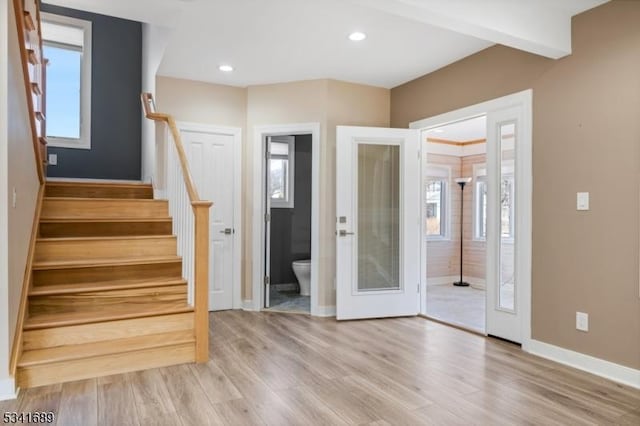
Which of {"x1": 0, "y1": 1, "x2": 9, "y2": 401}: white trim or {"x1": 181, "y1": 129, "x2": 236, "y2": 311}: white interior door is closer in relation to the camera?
{"x1": 0, "y1": 1, "x2": 9, "y2": 401}: white trim

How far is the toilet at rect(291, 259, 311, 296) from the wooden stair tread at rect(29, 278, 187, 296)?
2245mm

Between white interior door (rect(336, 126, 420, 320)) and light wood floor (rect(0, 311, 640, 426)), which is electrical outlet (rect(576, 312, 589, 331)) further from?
white interior door (rect(336, 126, 420, 320))

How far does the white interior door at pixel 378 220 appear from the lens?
418 cm

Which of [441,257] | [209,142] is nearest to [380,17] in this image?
[209,142]

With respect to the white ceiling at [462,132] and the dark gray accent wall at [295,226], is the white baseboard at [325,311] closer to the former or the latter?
the dark gray accent wall at [295,226]

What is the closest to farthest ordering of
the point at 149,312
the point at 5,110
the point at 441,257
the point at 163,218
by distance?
the point at 5,110
the point at 149,312
the point at 163,218
the point at 441,257

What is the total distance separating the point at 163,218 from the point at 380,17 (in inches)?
104

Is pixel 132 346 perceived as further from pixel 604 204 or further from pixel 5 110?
pixel 604 204

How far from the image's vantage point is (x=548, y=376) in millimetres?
2711

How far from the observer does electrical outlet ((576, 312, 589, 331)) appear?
2.82 meters

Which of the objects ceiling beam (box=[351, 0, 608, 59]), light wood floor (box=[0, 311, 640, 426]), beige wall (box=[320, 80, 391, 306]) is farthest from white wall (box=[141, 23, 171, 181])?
light wood floor (box=[0, 311, 640, 426])

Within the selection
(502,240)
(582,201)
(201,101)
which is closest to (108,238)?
(201,101)

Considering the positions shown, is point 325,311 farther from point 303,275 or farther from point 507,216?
point 507,216

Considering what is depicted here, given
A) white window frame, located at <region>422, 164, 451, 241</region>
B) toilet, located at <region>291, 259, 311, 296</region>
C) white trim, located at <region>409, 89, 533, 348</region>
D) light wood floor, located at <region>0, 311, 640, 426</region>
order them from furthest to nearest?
1. white window frame, located at <region>422, 164, 451, 241</region>
2. toilet, located at <region>291, 259, 311, 296</region>
3. white trim, located at <region>409, 89, 533, 348</region>
4. light wood floor, located at <region>0, 311, 640, 426</region>
